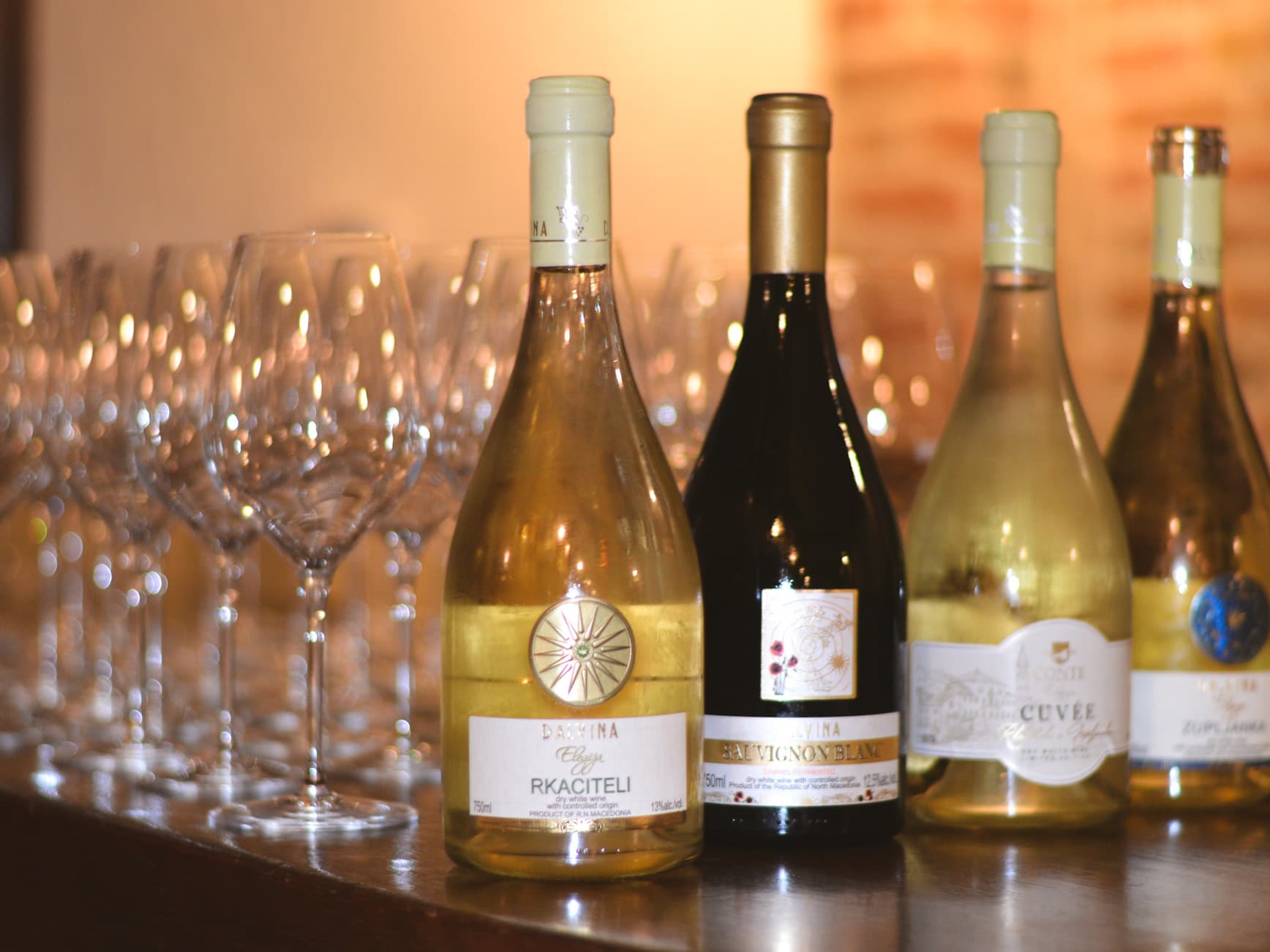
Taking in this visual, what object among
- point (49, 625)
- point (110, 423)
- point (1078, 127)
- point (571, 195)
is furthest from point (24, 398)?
point (1078, 127)

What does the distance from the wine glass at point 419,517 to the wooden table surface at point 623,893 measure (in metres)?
0.18

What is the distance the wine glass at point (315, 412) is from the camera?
799 millimetres

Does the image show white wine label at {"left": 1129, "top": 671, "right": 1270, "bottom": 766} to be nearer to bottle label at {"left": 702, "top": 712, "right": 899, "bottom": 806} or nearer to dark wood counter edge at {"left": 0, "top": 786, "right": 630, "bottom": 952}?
bottle label at {"left": 702, "top": 712, "right": 899, "bottom": 806}

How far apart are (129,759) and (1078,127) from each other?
6.40 feet

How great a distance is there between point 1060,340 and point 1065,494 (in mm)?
79

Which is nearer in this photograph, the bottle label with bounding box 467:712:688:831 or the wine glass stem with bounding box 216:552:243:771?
the bottle label with bounding box 467:712:688:831

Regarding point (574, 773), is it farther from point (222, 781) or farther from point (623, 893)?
point (222, 781)

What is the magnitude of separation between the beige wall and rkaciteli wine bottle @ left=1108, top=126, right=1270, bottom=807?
84.4 inches

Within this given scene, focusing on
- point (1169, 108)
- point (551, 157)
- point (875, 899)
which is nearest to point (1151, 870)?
point (875, 899)

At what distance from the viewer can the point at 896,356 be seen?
4.29 ft

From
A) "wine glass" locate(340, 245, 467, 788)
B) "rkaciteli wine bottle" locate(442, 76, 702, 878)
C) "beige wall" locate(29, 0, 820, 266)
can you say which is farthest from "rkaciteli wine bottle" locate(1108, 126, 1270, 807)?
"beige wall" locate(29, 0, 820, 266)

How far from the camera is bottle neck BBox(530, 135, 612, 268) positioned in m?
0.69

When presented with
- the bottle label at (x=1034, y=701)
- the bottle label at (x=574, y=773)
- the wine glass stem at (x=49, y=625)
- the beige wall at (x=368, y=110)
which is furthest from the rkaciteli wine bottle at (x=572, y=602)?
the beige wall at (x=368, y=110)

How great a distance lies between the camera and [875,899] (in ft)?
2.17
